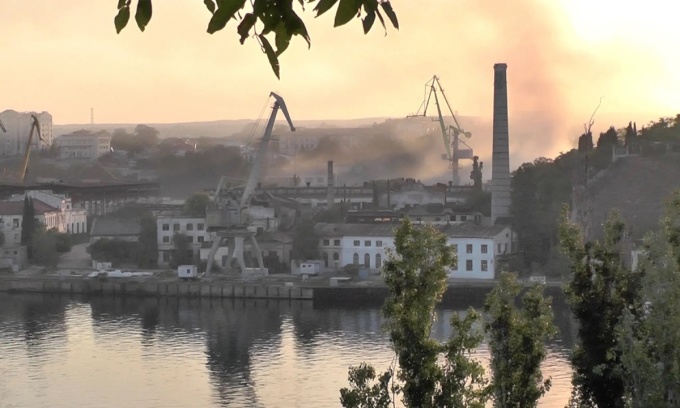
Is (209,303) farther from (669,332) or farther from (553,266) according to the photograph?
(669,332)

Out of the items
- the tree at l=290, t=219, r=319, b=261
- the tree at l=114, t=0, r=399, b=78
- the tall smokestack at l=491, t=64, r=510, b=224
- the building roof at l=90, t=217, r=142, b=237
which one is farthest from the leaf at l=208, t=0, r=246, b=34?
the building roof at l=90, t=217, r=142, b=237

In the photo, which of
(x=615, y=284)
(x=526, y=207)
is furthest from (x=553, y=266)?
(x=615, y=284)

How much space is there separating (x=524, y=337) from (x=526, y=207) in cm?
1060

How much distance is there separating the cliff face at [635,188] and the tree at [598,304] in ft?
28.6

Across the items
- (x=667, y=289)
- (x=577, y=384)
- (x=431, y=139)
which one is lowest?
(x=577, y=384)

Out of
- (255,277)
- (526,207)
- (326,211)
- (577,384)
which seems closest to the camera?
(577,384)

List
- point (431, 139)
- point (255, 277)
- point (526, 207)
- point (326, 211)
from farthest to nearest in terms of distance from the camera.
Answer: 1. point (431, 139)
2. point (326, 211)
3. point (526, 207)
4. point (255, 277)

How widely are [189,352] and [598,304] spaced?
16.6 ft

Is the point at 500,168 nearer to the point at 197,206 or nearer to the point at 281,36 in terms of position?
the point at 197,206

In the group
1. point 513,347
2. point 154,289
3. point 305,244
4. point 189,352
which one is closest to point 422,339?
point 513,347

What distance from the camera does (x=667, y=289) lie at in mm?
3932

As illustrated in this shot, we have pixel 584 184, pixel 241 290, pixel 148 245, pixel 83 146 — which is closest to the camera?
pixel 241 290

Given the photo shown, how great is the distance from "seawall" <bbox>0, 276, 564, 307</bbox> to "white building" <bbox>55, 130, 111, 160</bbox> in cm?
1735

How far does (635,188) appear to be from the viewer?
47.0ft
